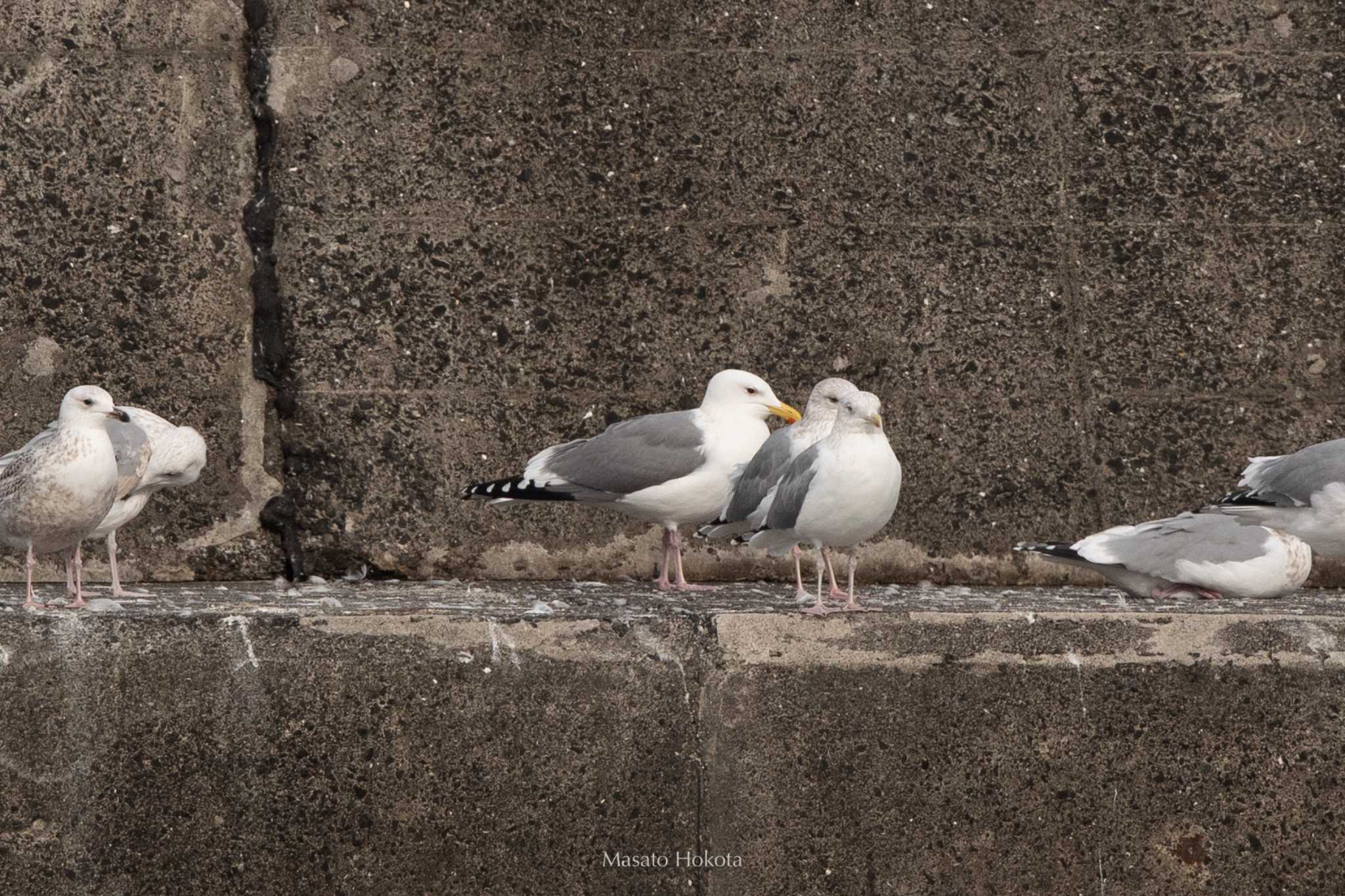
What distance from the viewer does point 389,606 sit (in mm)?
3832

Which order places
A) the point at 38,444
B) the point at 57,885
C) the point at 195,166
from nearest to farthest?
1. the point at 57,885
2. the point at 38,444
3. the point at 195,166

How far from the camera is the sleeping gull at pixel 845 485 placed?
406 cm

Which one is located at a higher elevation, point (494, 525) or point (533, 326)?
point (533, 326)

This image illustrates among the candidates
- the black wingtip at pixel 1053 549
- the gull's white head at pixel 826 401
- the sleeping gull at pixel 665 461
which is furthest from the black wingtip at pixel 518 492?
the black wingtip at pixel 1053 549

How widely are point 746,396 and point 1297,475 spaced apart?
5.71 feet

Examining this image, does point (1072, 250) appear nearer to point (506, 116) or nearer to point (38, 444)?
point (506, 116)

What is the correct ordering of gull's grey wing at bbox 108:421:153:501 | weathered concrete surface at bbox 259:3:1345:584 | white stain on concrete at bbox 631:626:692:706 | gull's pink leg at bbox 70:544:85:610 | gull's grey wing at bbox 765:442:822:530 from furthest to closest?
weathered concrete surface at bbox 259:3:1345:584
gull's grey wing at bbox 108:421:153:501
gull's grey wing at bbox 765:442:822:530
gull's pink leg at bbox 70:544:85:610
white stain on concrete at bbox 631:626:692:706

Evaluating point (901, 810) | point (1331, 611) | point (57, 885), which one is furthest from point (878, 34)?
point (57, 885)

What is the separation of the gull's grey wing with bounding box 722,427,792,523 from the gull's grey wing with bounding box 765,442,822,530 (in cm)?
13

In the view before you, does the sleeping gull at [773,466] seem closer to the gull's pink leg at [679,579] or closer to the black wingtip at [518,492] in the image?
the gull's pink leg at [679,579]

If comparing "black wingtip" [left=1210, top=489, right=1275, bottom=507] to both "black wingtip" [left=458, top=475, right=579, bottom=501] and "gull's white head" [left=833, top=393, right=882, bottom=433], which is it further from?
"black wingtip" [left=458, top=475, right=579, bottom=501]

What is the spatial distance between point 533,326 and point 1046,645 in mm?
2434

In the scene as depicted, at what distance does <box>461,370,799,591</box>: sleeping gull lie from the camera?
16.0ft

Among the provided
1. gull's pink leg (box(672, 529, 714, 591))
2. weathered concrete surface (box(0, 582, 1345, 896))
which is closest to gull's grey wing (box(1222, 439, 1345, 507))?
weathered concrete surface (box(0, 582, 1345, 896))
